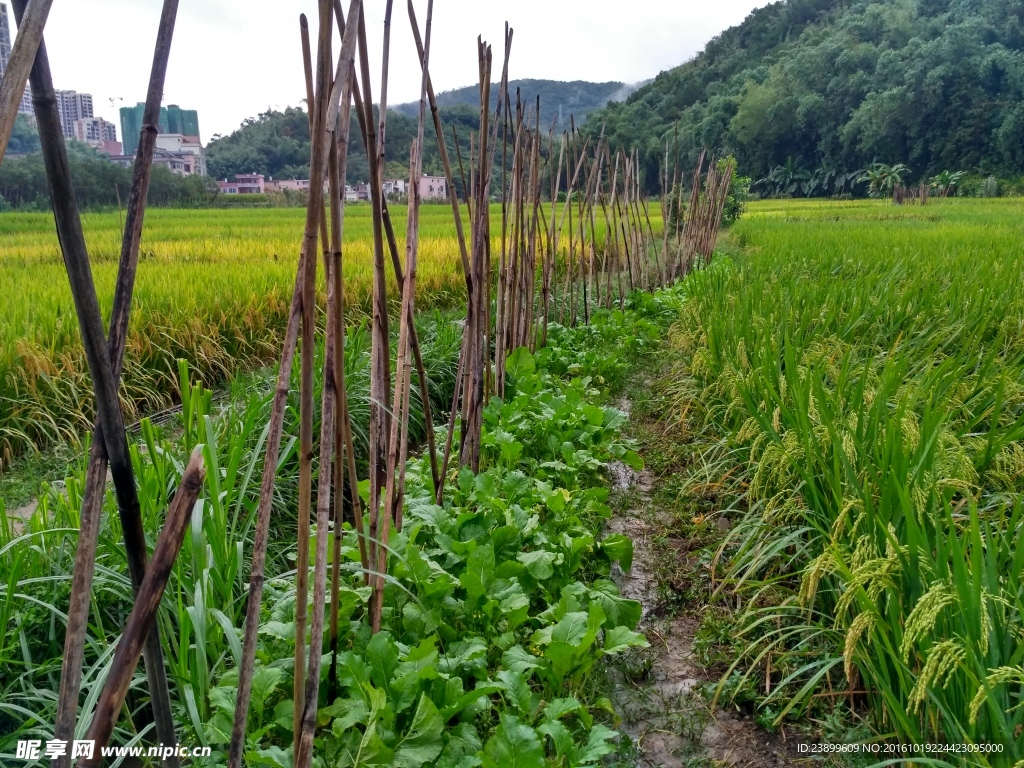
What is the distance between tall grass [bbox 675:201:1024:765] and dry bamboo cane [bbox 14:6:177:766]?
121 centimetres

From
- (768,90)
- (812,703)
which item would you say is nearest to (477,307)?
(812,703)

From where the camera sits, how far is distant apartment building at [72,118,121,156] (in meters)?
20.1

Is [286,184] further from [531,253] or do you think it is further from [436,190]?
[531,253]

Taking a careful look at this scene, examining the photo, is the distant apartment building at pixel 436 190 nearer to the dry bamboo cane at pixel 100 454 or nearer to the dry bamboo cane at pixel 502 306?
the dry bamboo cane at pixel 502 306

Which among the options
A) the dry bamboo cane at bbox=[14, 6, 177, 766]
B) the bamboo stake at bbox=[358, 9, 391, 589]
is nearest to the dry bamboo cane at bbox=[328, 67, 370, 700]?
the bamboo stake at bbox=[358, 9, 391, 589]

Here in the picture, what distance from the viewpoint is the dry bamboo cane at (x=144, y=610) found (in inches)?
24.4

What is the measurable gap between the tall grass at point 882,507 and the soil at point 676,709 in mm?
114

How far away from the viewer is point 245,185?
104ft

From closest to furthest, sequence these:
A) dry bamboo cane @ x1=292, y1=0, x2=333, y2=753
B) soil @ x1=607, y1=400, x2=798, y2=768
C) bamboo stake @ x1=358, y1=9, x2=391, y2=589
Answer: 1. dry bamboo cane @ x1=292, y1=0, x2=333, y2=753
2. bamboo stake @ x1=358, y1=9, x2=391, y2=589
3. soil @ x1=607, y1=400, x2=798, y2=768

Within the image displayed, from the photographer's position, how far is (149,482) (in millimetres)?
1930

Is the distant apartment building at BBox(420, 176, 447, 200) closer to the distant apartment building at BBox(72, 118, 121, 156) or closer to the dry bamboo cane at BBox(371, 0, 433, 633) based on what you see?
the distant apartment building at BBox(72, 118, 121, 156)

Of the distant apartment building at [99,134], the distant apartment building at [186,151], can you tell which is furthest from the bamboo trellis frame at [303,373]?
the distant apartment building at [99,134]

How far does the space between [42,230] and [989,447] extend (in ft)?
47.5

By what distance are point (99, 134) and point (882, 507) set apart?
1081 inches
